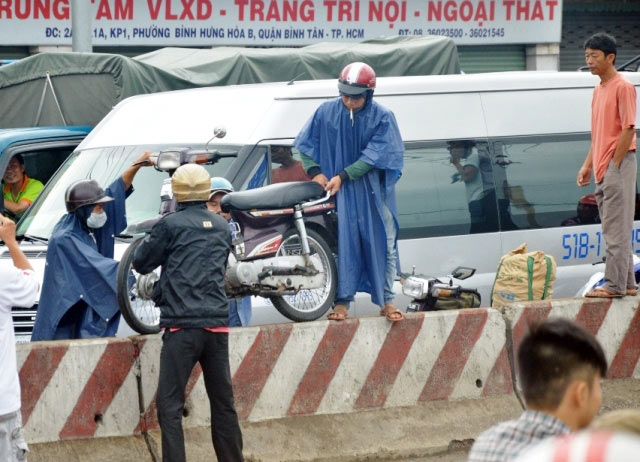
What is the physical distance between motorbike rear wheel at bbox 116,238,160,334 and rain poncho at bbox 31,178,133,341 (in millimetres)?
143

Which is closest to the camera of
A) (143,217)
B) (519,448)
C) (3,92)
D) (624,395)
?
(519,448)

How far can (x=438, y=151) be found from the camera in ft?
29.2

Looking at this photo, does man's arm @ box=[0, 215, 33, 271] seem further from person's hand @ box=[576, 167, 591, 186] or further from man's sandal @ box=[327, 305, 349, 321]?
person's hand @ box=[576, 167, 591, 186]

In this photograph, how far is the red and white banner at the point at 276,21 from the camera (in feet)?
58.9

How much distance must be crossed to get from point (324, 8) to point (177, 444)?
1486 cm

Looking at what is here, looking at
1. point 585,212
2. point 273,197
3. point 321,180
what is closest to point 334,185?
point 321,180

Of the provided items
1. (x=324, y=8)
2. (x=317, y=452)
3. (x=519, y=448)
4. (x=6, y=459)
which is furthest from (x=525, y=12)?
(x=519, y=448)


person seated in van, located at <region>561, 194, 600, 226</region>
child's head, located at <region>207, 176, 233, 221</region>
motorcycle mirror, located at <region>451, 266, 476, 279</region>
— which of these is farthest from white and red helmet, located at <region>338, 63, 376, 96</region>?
person seated in van, located at <region>561, 194, 600, 226</region>

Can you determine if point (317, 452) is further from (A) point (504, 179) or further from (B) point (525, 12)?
(B) point (525, 12)

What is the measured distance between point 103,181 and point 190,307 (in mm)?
2737

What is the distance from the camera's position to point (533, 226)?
926cm

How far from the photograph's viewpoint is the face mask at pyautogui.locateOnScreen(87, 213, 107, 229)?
7.04 meters

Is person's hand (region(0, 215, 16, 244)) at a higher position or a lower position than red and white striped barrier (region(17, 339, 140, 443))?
higher

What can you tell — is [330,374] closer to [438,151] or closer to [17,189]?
[438,151]
